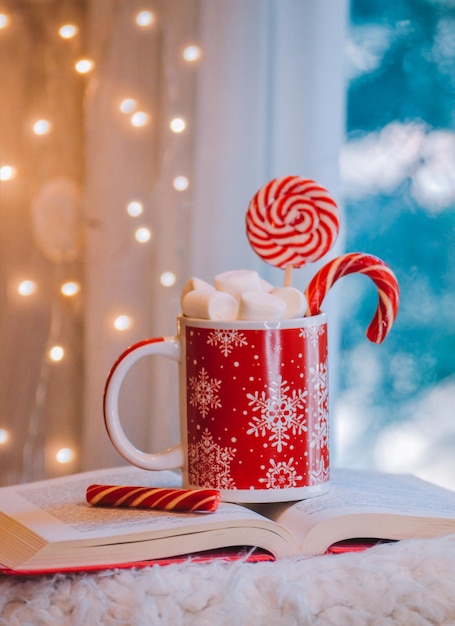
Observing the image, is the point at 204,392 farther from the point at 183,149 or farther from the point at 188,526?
the point at 183,149

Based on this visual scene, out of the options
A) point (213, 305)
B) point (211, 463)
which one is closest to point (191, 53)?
point (213, 305)

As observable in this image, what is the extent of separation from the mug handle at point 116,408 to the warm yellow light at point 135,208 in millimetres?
503

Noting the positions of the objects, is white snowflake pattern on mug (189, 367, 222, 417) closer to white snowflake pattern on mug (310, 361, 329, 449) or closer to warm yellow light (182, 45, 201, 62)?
white snowflake pattern on mug (310, 361, 329, 449)

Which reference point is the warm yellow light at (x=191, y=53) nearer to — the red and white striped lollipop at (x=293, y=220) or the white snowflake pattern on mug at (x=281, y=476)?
the red and white striped lollipop at (x=293, y=220)

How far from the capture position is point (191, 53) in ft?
4.29

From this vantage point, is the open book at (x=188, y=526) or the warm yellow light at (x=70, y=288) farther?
the warm yellow light at (x=70, y=288)

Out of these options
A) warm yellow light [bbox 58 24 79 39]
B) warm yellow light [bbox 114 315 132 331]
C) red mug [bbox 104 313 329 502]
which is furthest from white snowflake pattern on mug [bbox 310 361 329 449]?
warm yellow light [bbox 58 24 79 39]

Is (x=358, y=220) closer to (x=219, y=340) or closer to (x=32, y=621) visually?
(x=219, y=340)

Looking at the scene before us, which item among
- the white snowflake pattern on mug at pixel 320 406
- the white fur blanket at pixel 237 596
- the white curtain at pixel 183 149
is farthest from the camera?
the white curtain at pixel 183 149

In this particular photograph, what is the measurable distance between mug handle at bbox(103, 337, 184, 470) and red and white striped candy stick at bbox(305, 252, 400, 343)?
158 millimetres

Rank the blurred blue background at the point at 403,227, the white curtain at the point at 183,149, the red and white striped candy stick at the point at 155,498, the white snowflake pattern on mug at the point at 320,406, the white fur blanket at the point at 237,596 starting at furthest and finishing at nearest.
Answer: the blurred blue background at the point at 403,227, the white curtain at the point at 183,149, the white snowflake pattern on mug at the point at 320,406, the red and white striped candy stick at the point at 155,498, the white fur blanket at the point at 237,596

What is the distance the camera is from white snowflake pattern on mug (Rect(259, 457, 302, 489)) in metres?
0.80

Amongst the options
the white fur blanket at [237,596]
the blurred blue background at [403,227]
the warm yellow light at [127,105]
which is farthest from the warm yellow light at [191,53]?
the white fur blanket at [237,596]

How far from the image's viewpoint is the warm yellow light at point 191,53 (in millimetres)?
1309
